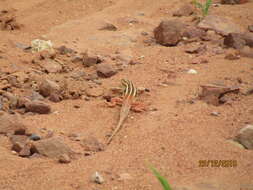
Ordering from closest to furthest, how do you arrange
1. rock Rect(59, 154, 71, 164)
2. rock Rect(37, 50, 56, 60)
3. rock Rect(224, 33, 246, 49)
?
rock Rect(59, 154, 71, 164)
rock Rect(37, 50, 56, 60)
rock Rect(224, 33, 246, 49)

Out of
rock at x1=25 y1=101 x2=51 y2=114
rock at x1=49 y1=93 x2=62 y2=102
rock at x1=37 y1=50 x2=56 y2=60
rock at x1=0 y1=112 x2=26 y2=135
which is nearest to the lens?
rock at x1=0 y1=112 x2=26 y2=135

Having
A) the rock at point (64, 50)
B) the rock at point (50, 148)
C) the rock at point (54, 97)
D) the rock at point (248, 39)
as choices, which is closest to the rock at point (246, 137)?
the rock at point (50, 148)

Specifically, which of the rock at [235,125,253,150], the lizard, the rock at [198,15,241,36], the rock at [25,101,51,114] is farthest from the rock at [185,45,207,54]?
the rock at [235,125,253,150]

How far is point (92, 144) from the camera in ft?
11.2

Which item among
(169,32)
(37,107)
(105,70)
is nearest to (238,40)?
(169,32)

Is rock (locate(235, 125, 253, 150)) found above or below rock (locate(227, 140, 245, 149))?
above

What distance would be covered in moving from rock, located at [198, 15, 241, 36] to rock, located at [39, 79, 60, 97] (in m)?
2.45

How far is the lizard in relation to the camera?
381 centimetres

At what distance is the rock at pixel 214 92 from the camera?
13.6 feet

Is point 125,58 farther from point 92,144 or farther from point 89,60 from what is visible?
point 92,144

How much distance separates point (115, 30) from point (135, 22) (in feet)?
1.38

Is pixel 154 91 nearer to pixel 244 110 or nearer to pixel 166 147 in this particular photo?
pixel 244 110

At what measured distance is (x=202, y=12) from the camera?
6.65m

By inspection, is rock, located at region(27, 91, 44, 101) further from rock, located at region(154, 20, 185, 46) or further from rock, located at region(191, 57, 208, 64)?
rock, located at region(154, 20, 185, 46)
